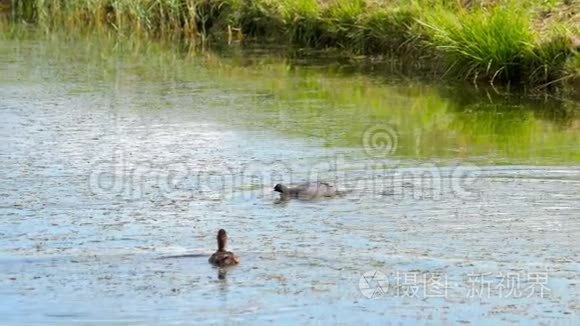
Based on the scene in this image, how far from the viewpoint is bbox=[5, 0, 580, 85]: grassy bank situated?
1378 centimetres

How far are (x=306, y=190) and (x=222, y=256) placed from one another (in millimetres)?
1789

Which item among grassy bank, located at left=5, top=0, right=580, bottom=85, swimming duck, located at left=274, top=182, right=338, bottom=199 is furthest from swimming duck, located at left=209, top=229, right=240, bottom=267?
grassy bank, located at left=5, top=0, right=580, bottom=85

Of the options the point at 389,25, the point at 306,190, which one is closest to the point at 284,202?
the point at 306,190

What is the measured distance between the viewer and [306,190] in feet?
28.3

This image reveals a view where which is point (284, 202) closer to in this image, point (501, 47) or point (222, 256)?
point (222, 256)

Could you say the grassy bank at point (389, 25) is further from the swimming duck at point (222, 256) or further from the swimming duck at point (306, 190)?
the swimming duck at point (222, 256)

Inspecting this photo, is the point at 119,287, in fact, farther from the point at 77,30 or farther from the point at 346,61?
the point at 77,30

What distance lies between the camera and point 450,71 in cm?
1459

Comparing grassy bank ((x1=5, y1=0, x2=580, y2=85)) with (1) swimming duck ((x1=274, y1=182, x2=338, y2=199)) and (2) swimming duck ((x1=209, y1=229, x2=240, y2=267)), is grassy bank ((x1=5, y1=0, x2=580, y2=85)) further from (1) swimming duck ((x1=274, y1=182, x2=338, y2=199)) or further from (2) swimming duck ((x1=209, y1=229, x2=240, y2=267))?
(2) swimming duck ((x1=209, y1=229, x2=240, y2=267))

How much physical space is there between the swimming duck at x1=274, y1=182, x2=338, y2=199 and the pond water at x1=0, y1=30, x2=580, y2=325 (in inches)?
4.4

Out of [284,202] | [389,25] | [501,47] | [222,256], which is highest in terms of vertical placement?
[389,25]

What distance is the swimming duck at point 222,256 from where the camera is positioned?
273 inches

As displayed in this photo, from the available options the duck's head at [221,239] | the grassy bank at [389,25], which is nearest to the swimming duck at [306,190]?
the duck's head at [221,239]

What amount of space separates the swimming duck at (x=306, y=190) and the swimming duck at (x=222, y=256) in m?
1.59
